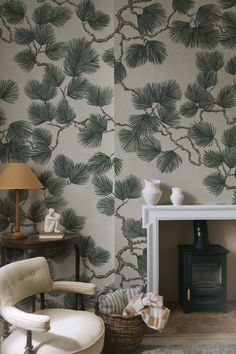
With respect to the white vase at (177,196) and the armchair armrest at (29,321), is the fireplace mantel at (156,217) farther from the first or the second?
the armchair armrest at (29,321)

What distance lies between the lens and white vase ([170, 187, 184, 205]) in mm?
2998

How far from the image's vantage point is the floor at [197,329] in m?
2.68

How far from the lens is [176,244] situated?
11.1 feet

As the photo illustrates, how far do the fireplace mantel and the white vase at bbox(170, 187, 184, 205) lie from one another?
5cm

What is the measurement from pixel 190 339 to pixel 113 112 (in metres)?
1.99

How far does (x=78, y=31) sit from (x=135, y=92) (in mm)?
790

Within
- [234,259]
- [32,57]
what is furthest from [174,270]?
[32,57]

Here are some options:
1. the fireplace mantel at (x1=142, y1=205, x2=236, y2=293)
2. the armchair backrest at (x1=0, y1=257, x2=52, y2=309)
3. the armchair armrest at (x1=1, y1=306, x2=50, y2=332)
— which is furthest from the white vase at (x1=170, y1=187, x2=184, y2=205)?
the armchair armrest at (x1=1, y1=306, x2=50, y2=332)

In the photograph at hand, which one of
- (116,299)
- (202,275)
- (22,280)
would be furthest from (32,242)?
(202,275)

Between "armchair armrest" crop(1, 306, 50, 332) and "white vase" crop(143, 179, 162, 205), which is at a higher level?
"white vase" crop(143, 179, 162, 205)

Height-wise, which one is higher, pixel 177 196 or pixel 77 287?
pixel 177 196

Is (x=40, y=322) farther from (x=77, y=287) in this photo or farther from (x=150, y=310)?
(x=150, y=310)

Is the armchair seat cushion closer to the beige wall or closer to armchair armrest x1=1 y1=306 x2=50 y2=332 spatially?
armchair armrest x1=1 y1=306 x2=50 y2=332

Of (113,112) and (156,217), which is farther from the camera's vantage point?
(113,112)
